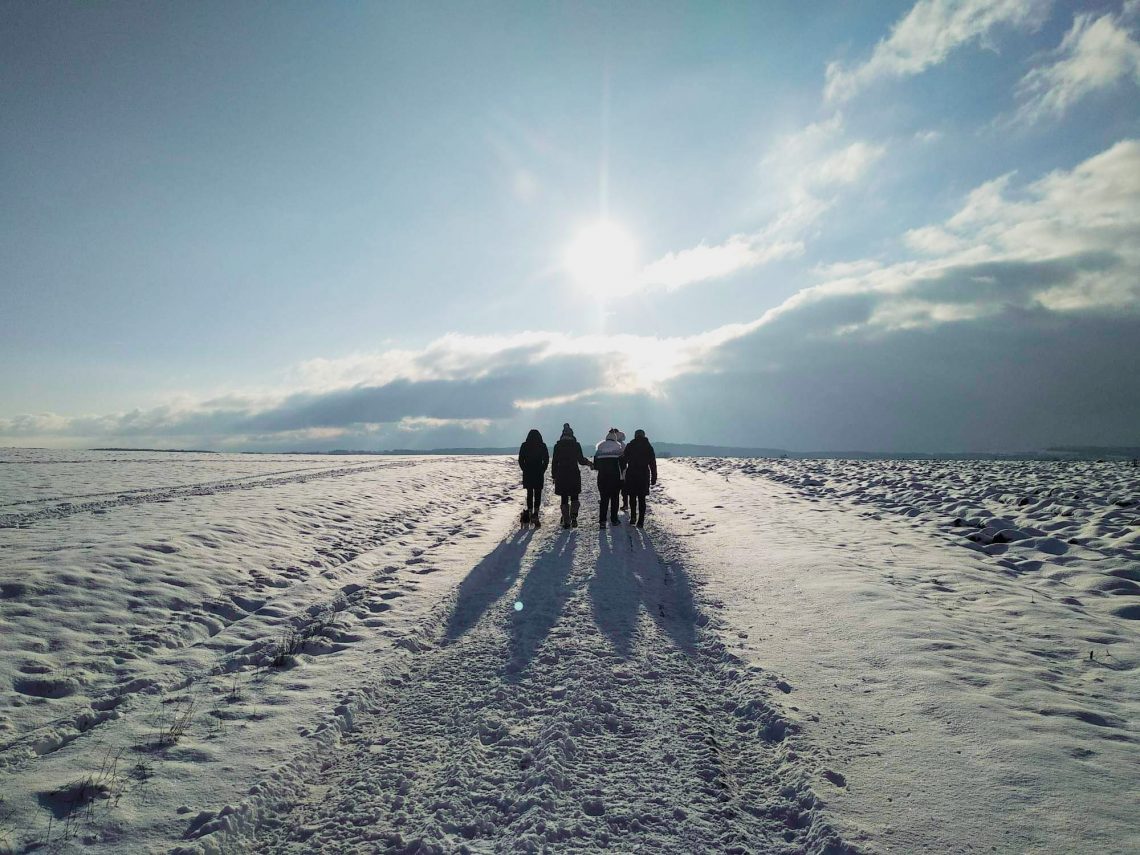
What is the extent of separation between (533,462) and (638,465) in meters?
2.86

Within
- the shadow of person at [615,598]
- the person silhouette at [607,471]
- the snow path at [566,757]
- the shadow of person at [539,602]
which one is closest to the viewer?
Answer: the snow path at [566,757]

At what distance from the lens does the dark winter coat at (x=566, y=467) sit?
14.3 metres

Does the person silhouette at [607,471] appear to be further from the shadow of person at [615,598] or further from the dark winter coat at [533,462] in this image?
the shadow of person at [615,598]

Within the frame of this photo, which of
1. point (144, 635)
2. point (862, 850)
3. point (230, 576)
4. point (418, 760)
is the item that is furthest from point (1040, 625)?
point (230, 576)

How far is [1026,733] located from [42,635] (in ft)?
31.7

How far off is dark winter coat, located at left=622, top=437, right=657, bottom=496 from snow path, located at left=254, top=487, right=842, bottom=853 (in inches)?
295

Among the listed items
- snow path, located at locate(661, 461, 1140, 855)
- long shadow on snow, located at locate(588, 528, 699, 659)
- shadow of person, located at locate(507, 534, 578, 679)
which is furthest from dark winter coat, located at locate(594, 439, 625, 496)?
snow path, located at locate(661, 461, 1140, 855)

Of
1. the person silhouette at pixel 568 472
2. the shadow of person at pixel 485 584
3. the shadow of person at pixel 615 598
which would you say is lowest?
the shadow of person at pixel 485 584

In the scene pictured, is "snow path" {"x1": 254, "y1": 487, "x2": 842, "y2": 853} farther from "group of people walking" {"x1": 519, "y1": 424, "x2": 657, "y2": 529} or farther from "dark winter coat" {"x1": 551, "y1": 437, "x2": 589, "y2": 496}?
"dark winter coat" {"x1": 551, "y1": 437, "x2": 589, "y2": 496}

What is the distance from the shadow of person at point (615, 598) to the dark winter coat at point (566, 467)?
3.13 metres

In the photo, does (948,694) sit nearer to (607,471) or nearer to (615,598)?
(615,598)

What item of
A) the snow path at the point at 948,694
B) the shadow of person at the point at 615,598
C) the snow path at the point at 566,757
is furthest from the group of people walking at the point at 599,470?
the snow path at the point at 566,757

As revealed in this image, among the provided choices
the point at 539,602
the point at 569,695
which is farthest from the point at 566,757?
the point at 539,602

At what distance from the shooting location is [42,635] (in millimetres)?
5910
